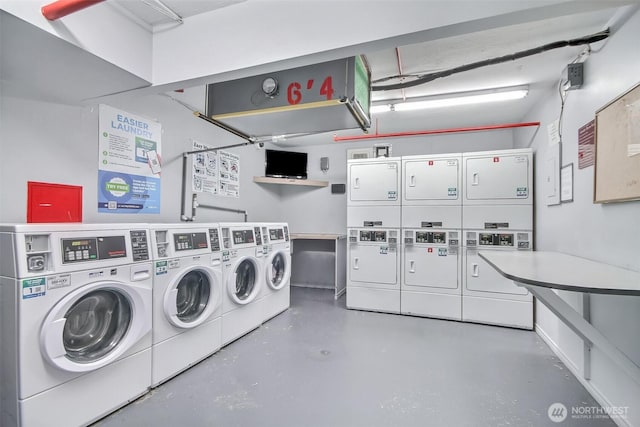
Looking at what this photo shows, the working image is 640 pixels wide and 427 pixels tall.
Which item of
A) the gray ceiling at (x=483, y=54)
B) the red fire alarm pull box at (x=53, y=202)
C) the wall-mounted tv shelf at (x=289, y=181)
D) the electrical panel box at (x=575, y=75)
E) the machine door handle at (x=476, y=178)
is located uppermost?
the gray ceiling at (x=483, y=54)

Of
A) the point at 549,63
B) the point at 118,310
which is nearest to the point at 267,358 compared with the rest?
the point at 118,310

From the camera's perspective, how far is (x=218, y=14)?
169 cm

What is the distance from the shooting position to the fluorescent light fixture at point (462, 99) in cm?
277

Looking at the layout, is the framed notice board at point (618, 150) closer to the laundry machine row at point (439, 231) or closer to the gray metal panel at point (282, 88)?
the laundry machine row at point (439, 231)

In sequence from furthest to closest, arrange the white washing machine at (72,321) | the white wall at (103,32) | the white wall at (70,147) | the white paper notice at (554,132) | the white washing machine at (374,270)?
the white washing machine at (374,270)
the white paper notice at (554,132)
the white wall at (70,147)
the white washing machine at (72,321)
the white wall at (103,32)

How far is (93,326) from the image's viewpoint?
5.74ft

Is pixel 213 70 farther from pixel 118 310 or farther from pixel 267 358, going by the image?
pixel 267 358

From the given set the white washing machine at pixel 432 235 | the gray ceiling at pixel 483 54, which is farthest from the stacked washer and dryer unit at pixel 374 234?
the gray ceiling at pixel 483 54

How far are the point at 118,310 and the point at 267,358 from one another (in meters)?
1.20

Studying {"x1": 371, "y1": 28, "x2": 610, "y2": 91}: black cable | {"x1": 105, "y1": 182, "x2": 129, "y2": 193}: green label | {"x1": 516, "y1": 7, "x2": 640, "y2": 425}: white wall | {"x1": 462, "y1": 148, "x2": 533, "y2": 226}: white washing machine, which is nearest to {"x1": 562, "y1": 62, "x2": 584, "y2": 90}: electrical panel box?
{"x1": 516, "y1": 7, "x2": 640, "y2": 425}: white wall

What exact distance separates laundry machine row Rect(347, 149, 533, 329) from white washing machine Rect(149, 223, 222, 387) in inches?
73.0

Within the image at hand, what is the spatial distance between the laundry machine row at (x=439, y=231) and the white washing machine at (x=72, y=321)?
251 cm

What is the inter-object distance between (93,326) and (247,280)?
150 cm

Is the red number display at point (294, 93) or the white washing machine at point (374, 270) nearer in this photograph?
the red number display at point (294, 93)
